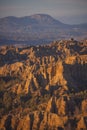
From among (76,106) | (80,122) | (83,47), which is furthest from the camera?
(83,47)

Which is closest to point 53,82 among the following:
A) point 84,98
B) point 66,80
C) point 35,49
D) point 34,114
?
point 66,80

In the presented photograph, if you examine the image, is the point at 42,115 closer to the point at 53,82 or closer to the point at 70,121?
the point at 70,121

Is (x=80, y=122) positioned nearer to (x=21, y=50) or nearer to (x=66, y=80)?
(x=66, y=80)

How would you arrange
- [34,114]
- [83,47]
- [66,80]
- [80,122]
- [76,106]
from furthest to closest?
[83,47], [66,80], [76,106], [34,114], [80,122]

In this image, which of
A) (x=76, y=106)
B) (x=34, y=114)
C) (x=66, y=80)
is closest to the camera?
(x=34, y=114)

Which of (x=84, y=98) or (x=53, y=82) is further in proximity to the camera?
(x=53, y=82)

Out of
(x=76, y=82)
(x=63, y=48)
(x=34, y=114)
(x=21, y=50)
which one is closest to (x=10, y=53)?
(x=21, y=50)
